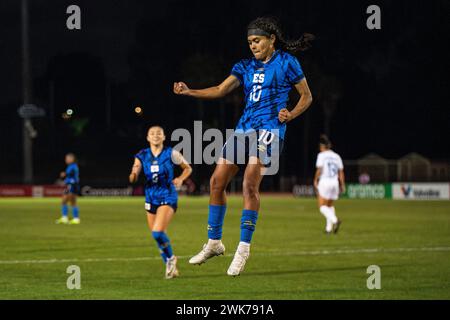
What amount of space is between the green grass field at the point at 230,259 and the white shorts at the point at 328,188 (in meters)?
1.38

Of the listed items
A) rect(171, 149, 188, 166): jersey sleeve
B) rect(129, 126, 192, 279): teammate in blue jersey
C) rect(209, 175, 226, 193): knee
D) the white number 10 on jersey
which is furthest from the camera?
rect(171, 149, 188, 166): jersey sleeve

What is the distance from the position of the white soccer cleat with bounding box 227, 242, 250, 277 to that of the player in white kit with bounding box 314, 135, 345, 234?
2233 cm

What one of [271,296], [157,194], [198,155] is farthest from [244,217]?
[157,194]

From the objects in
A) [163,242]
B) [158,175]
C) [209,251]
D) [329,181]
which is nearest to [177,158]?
[158,175]

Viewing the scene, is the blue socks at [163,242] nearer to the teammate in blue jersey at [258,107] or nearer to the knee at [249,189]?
the teammate in blue jersey at [258,107]

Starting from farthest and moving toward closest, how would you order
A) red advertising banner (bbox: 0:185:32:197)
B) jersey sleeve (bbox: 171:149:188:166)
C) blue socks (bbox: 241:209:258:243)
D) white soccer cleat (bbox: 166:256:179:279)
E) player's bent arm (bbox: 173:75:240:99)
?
red advertising banner (bbox: 0:185:32:197), white soccer cleat (bbox: 166:256:179:279), jersey sleeve (bbox: 171:149:188:166), blue socks (bbox: 241:209:258:243), player's bent arm (bbox: 173:75:240:99)

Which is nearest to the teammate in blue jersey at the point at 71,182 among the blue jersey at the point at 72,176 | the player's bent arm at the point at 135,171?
the blue jersey at the point at 72,176

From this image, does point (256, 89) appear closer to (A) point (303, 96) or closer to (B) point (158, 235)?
(A) point (303, 96)

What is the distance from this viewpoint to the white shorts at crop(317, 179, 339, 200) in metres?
32.4

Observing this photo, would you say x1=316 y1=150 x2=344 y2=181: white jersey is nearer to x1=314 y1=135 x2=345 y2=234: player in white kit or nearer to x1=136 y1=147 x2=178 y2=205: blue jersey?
x1=314 y1=135 x2=345 y2=234: player in white kit

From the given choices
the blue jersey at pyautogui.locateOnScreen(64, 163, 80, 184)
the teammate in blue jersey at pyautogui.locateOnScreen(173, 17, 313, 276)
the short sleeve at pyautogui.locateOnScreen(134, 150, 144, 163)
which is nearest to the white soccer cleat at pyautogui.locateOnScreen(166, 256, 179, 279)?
the short sleeve at pyautogui.locateOnScreen(134, 150, 144, 163)

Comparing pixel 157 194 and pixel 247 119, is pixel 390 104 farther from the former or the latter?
pixel 247 119

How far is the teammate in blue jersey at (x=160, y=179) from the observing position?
1627 centimetres
